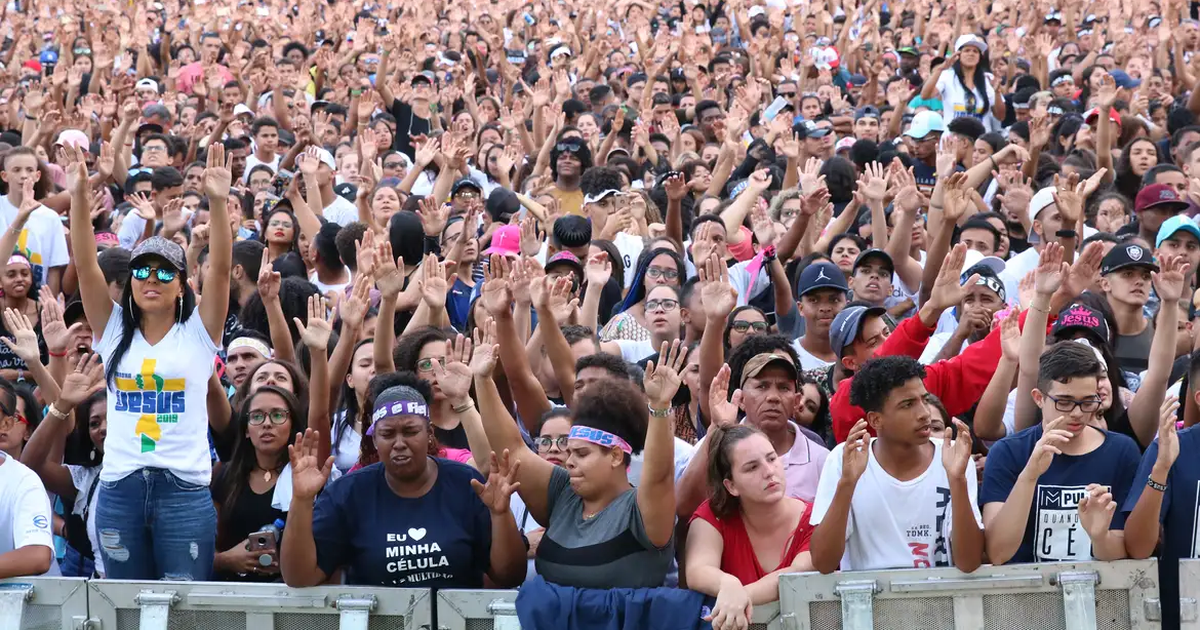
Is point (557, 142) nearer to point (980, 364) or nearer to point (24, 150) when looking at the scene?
point (24, 150)

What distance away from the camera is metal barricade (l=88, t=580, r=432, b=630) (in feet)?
15.3

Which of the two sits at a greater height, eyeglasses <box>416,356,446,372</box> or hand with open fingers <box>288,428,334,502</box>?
eyeglasses <box>416,356,446,372</box>

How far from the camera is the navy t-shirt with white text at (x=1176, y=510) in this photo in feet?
15.2

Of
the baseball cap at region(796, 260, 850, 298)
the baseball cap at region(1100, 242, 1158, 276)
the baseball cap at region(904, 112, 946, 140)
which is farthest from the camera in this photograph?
the baseball cap at region(904, 112, 946, 140)

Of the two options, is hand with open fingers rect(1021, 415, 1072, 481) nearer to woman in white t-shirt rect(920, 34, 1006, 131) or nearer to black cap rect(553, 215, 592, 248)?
black cap rect(553, 215, 592, 248)

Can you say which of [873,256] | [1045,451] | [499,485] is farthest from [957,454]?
[873,256]

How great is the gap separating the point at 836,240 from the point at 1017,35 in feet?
28.4

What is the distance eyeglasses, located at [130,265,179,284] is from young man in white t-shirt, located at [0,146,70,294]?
3.35 m

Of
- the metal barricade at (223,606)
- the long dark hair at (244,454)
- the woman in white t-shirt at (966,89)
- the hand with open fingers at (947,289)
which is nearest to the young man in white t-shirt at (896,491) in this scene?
the metal barricade at (223,606)

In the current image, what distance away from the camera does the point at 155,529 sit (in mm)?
5531

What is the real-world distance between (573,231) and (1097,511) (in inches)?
181

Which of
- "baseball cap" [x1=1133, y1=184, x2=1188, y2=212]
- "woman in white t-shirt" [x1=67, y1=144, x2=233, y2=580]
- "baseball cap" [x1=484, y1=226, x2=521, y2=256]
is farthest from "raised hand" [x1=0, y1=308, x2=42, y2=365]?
"baseball cap" [x1=1133, y1=184, x2=1188, y2=212]

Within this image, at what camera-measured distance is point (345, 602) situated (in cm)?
461

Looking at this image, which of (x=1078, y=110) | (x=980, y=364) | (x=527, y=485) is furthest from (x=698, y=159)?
(x=527, y=485)
